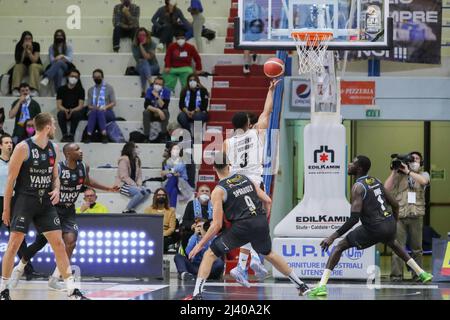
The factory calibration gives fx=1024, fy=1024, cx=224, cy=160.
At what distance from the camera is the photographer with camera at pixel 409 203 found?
54.9 ft

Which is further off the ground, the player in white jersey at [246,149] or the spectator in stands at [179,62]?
the spectator in stands at [179,62]

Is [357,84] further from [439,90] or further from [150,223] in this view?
[150,223]

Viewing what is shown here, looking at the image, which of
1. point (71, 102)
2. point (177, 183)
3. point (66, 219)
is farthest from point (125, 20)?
point (66, 219)

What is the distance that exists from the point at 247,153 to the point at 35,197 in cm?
339

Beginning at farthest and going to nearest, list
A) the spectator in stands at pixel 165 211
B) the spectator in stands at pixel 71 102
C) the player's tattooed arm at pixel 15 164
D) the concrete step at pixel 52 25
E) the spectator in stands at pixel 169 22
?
1. the concrete step at pixel 52 25
2. the spectator in stands at pixel 169 22
3. the spectator in stands at pixel 71 102
4. the spectator in stands at pixel 165 211
5. the player's tattooed arm at pixel 15 164

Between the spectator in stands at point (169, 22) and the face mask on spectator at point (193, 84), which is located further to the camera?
the spectator in stands at point (169, 22)

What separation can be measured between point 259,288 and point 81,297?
367 cm

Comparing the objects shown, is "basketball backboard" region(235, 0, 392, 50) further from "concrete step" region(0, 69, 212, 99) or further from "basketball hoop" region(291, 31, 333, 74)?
"concrete step" region(0, 69, 212, 99)

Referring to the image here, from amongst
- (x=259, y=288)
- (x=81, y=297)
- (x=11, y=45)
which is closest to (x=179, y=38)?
(x=11, y=45)

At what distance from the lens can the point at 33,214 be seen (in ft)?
38.3

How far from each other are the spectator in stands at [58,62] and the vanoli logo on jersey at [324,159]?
7.90 meters

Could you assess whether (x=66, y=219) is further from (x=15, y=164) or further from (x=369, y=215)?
(x=369, y=215)

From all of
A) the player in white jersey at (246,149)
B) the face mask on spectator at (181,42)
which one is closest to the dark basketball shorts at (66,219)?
the player in white jersey at (246,149)

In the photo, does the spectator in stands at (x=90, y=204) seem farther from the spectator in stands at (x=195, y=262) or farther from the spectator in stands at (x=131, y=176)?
the spectator in stands at (x=195, y=262)
